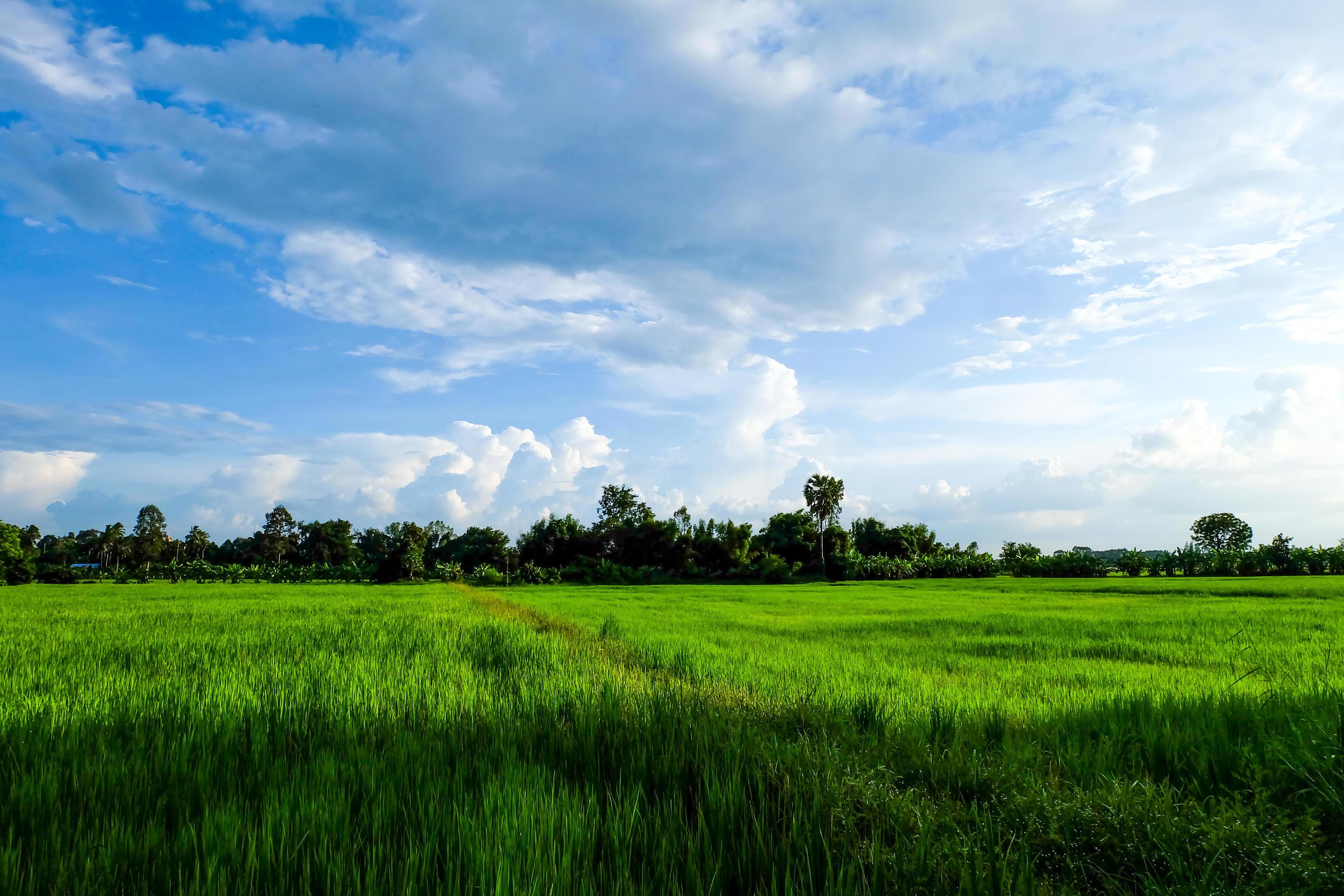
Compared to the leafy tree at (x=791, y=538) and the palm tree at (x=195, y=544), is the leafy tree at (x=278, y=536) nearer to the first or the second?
the palm tree at (x=195, y=544)

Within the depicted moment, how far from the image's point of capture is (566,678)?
5715mm

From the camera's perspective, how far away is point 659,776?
126 inches

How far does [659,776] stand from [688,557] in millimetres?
55200

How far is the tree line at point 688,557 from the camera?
43656 millimetres

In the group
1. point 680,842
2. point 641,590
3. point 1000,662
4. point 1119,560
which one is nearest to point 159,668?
point 680,842

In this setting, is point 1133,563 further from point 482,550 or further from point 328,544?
point 328,544

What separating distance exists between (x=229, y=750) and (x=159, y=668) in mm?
4715

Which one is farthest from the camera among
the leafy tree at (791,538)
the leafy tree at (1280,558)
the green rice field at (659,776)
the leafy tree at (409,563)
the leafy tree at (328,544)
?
the leafy tree at (328,544)

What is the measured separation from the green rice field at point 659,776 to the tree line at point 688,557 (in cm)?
4317

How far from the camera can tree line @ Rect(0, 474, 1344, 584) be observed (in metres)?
43.7

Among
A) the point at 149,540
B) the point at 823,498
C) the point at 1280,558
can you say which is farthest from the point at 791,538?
the point at 149,540

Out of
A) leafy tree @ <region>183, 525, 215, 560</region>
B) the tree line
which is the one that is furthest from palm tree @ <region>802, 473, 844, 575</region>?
leafy tree @ <region>183, 525, 215, 560</region>

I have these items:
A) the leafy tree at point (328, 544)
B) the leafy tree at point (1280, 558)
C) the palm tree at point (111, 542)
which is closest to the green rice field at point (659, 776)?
the leafy tree at point (1280, 558)

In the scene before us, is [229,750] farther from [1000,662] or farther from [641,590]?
[641,590]
